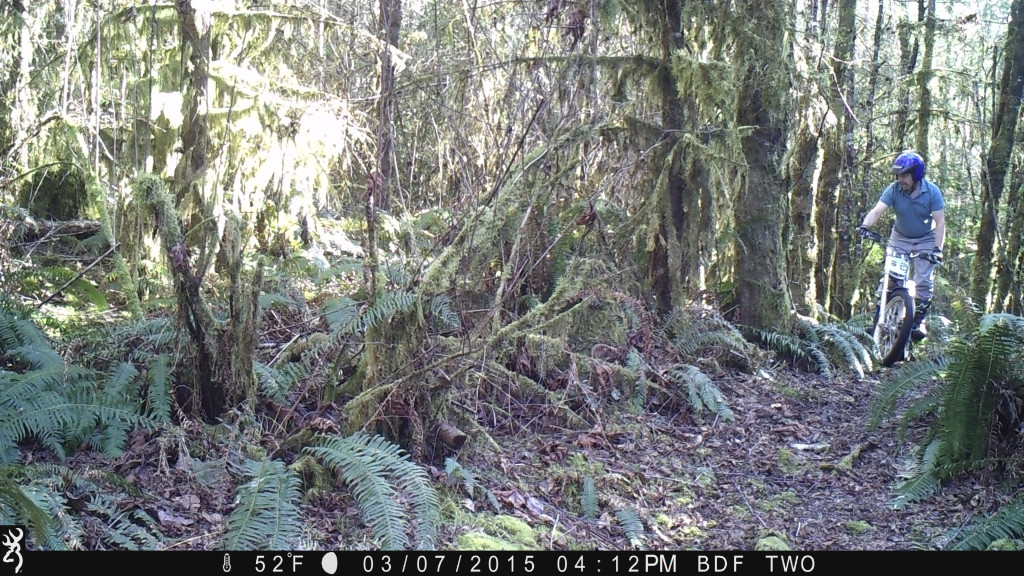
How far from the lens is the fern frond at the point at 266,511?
3406 millimetres

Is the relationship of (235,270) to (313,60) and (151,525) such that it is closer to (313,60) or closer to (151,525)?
(151,525)

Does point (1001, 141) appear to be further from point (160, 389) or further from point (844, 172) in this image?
point (160, 389)

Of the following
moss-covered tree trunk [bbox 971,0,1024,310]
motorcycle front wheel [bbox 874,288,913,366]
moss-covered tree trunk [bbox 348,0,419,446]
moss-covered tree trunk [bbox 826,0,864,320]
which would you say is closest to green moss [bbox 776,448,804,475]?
moss-covered tree trunk [bbox 348,0,419,446]

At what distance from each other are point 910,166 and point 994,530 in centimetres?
519

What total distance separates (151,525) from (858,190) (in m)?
13.0

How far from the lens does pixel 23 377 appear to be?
14.0 feet

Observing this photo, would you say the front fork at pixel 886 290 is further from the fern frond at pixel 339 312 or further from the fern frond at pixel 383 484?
the fern frond at pixel 383 484

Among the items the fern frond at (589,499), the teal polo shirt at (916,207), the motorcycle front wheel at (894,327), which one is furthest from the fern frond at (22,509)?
the teal polo shirt at (916,207)

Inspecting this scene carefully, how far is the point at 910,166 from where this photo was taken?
8109 millimetres

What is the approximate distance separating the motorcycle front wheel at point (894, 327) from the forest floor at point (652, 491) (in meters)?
2.52

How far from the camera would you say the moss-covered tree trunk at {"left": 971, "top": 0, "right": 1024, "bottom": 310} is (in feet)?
37.2

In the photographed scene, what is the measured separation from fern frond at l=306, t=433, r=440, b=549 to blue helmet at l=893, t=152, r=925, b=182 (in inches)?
255

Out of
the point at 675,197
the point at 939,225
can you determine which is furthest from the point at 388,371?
the point at 939,225

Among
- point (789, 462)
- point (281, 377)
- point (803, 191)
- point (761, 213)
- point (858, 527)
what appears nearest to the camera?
point (858, 527)
